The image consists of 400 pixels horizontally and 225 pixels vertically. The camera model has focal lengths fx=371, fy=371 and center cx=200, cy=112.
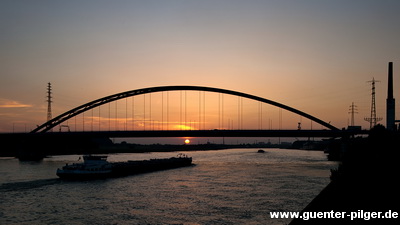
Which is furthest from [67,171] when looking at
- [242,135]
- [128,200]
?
[242,135]

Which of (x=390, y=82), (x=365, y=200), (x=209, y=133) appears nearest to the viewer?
(x=365, y=200)

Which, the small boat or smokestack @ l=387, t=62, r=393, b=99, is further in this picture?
smokestack @ l=387, t=62, r=393, b=99

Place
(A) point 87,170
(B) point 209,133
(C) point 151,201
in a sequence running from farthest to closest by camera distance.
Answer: (B) point 209,133 → (A) point 87,170 → (C) point 151,201

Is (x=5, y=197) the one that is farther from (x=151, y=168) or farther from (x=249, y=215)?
(x=151, y=168)

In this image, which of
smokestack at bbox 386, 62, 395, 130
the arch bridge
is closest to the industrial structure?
smokestack at bbox 386, 62, 395, 130

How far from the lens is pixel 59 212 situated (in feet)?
95.7

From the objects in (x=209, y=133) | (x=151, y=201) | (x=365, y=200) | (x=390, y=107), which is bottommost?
(x=151, y=201)

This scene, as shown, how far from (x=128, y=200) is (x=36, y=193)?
1012cm

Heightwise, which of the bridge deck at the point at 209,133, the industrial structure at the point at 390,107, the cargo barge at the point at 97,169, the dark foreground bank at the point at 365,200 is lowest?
the cargo barge at the point at 97,169

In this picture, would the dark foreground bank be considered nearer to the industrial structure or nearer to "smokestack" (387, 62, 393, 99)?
the industrial structure

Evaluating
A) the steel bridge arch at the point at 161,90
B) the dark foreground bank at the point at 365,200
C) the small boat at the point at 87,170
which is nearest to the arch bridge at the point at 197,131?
the steel bridge arch at the point at 161,90

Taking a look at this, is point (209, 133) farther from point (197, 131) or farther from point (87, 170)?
point (87, 170)

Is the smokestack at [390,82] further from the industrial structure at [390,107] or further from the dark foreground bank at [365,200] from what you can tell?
the dark foreground bank at [365,200]

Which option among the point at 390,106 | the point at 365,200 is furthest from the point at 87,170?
the point at 390,106
